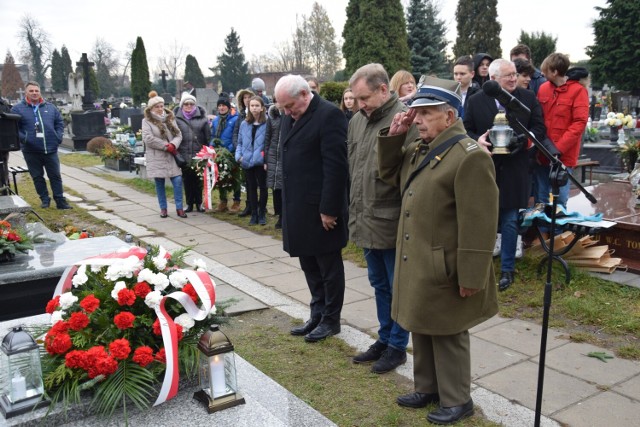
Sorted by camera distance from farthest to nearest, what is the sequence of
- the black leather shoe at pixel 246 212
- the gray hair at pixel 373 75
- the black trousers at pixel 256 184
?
the black leather shoe at pixel 246 212
the black trousers at pixel 256 184
the gray hair at pixel 373 75

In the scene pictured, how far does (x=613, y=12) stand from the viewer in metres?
29.2

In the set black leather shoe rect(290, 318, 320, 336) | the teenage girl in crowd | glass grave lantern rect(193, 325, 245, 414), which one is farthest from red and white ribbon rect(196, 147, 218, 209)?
glass grave lantern rect(193, 325, 245, 414)

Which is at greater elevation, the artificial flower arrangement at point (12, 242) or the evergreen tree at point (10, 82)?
the evergreen tree at point (10, 82)

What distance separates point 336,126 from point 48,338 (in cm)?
226

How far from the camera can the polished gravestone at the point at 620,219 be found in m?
5.49

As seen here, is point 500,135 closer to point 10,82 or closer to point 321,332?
point 321,332

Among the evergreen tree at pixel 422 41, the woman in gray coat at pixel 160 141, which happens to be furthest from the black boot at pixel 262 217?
the evergreen tree at pixel 422 41

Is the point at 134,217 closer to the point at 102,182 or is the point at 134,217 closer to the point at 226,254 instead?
the point at 226,254

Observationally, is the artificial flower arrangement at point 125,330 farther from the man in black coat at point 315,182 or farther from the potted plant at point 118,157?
the potted plant at point 118,157

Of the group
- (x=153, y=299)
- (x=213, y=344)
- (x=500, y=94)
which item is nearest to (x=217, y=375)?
(x=213, y=344)

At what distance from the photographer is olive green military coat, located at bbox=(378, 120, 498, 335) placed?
2744 millimetres

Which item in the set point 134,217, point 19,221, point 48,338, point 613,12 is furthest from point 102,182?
point 613,12

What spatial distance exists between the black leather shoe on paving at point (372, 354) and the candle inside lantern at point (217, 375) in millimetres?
1562

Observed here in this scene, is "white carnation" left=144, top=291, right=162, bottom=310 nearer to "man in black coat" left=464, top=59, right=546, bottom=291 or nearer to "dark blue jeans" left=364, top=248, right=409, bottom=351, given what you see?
"dark blue jeans" left=364, top=248, right=409, bottom=351
